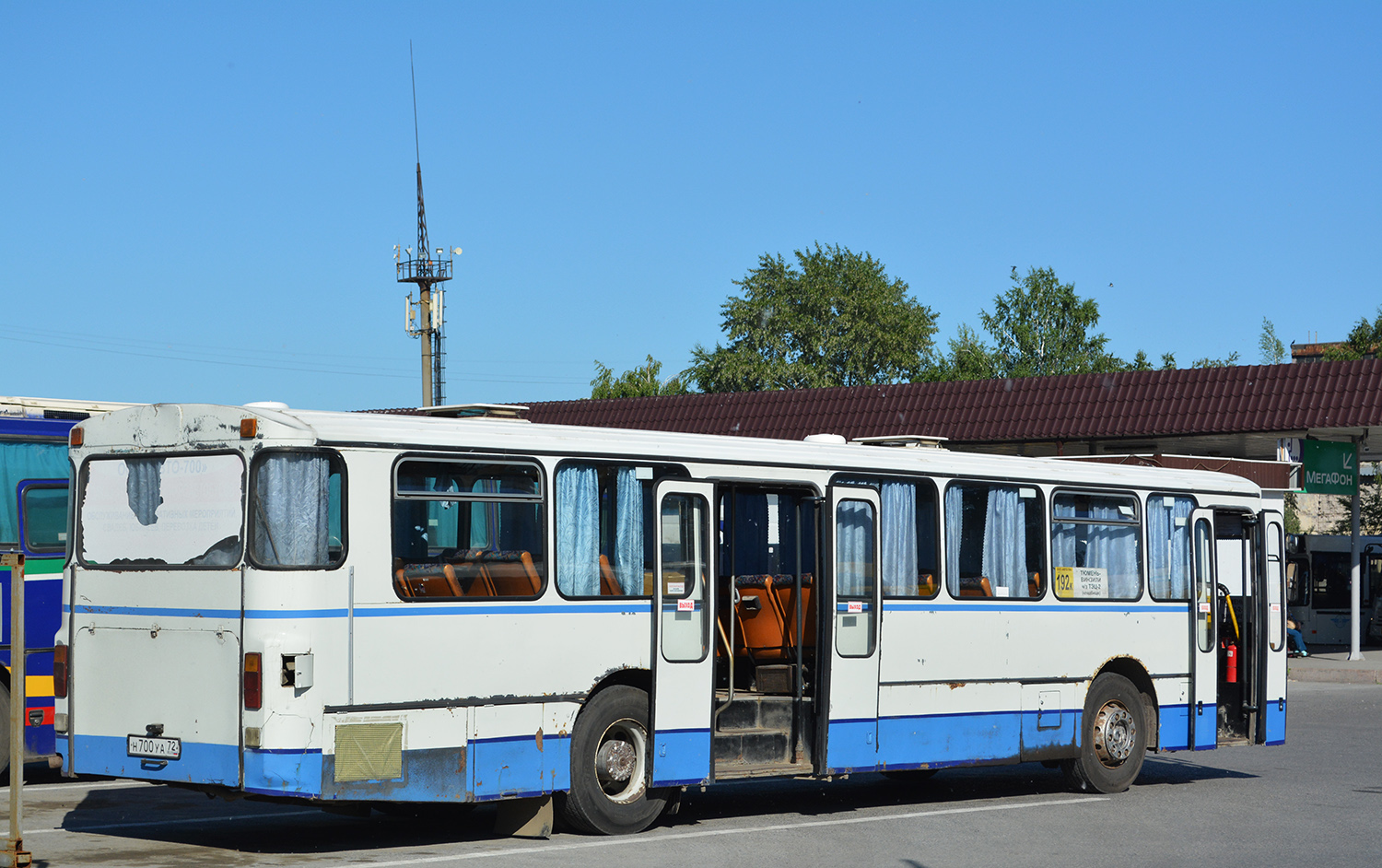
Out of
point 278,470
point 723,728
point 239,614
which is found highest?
point 278,470

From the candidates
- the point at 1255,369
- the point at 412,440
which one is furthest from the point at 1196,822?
the point at 1255,369

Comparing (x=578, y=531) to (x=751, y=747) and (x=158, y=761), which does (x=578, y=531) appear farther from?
(x=158, y=761)

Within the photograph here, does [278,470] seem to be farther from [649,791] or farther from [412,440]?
[649,791]

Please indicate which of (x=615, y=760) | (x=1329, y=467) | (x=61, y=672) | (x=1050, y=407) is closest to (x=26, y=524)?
(x=61, y=672)

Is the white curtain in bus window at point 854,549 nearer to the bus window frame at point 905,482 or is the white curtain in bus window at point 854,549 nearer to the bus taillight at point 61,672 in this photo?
the bus window frame at point 905,482

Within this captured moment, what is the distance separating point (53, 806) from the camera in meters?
12.0

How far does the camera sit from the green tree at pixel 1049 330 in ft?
277

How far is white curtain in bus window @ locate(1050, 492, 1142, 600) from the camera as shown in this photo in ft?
45.1

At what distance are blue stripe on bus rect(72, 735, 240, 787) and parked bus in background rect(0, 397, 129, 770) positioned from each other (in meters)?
3.42

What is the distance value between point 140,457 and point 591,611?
3.05m

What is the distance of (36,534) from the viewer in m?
13.5

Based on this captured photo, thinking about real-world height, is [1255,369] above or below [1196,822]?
above

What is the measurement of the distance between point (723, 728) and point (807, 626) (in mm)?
1291

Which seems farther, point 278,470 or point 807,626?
point 807,626
